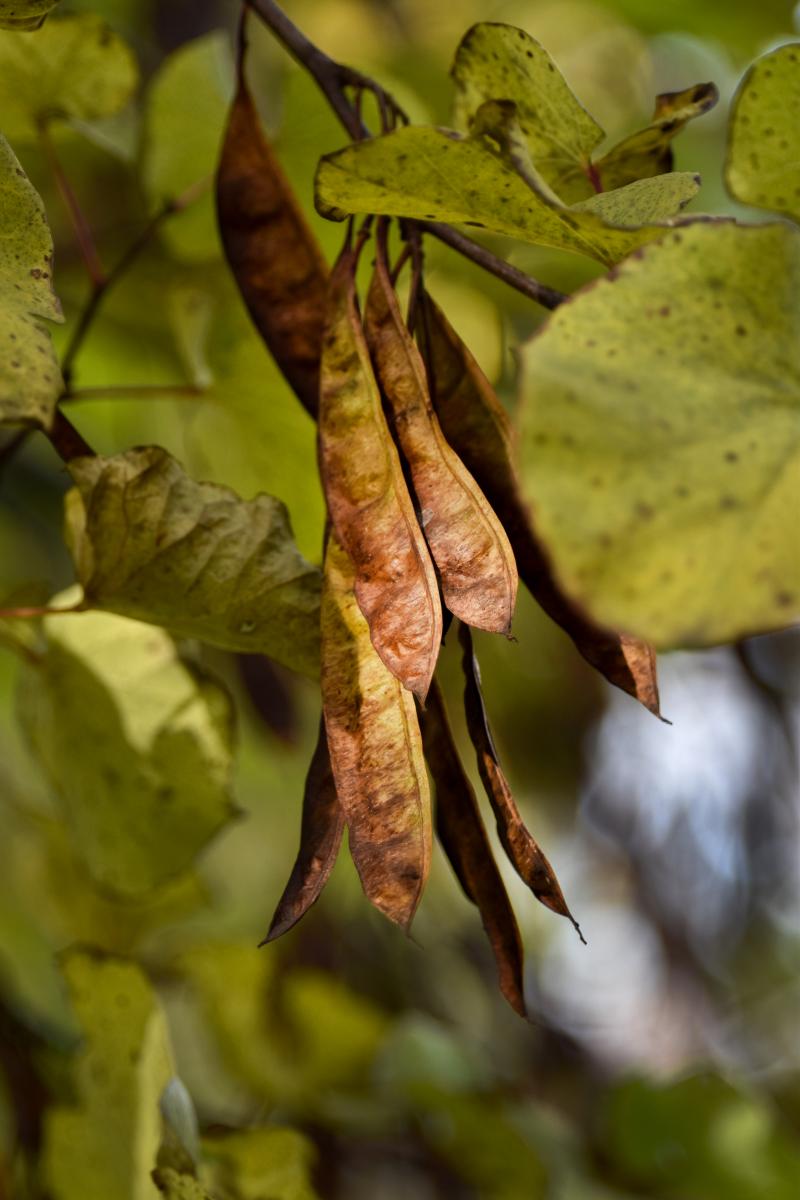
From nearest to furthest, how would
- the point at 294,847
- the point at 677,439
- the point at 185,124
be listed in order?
1. the point at 677,439
2. the point at 185,124
3. the point at 294,847

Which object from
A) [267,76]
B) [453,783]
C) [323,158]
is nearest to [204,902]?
[453,783]

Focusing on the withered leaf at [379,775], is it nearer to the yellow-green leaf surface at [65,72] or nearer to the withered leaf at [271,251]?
the withered leaf at [271,251]

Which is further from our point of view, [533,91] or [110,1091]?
[110,1091]

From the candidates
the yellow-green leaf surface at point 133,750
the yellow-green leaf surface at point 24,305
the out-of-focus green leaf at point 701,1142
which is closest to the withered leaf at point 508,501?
the yellow-green leaf surface at point 24,305

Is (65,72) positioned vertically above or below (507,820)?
above

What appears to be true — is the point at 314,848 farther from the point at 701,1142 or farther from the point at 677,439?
the point at 701,1142

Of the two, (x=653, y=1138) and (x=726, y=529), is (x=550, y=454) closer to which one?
(x=726, y=529)

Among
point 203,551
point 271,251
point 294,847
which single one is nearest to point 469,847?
point 203,551
